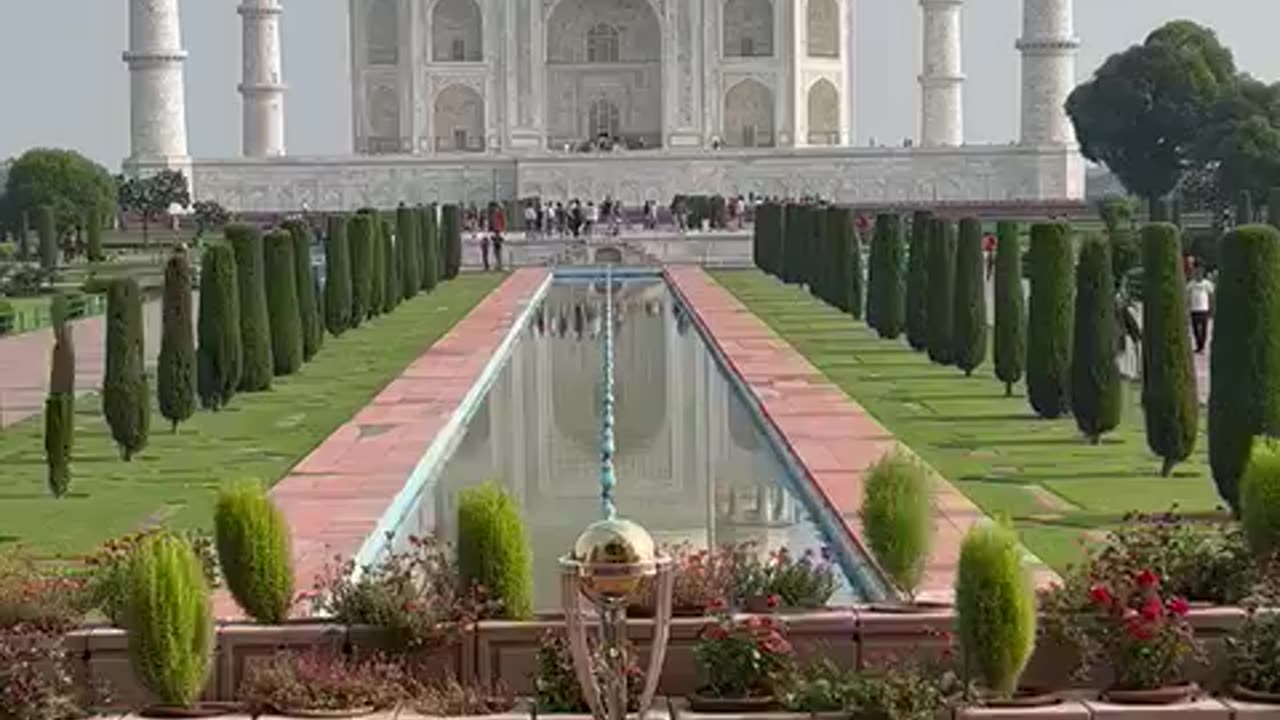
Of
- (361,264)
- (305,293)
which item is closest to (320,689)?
(305,293)

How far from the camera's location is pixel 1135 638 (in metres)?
5.43

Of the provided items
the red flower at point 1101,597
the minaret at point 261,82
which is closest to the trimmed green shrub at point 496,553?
the red flower at point 1101,597

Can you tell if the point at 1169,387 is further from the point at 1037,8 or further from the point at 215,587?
the point at 1037,8

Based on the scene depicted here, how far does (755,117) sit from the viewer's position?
44.2m

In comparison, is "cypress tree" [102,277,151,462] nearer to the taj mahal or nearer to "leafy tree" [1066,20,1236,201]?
"leafy tree" [1066,20,1236,201]

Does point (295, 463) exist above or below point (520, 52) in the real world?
below

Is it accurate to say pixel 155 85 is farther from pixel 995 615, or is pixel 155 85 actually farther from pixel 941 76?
pixel 995 615

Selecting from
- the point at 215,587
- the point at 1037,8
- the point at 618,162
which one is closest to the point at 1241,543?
the point at 215,587

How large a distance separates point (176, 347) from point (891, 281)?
6.83 meters

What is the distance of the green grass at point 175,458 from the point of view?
926cm

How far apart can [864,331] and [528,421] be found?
6.20m

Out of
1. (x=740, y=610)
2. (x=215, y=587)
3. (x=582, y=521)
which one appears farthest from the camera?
(x=582, y=521)

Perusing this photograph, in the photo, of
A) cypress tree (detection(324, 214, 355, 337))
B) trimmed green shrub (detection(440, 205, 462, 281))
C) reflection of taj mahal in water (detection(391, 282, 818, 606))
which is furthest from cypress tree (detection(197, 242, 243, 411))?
trimmed green shrub (detection(440, 205, 462, 281))

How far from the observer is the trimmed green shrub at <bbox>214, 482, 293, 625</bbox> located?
236 inches
